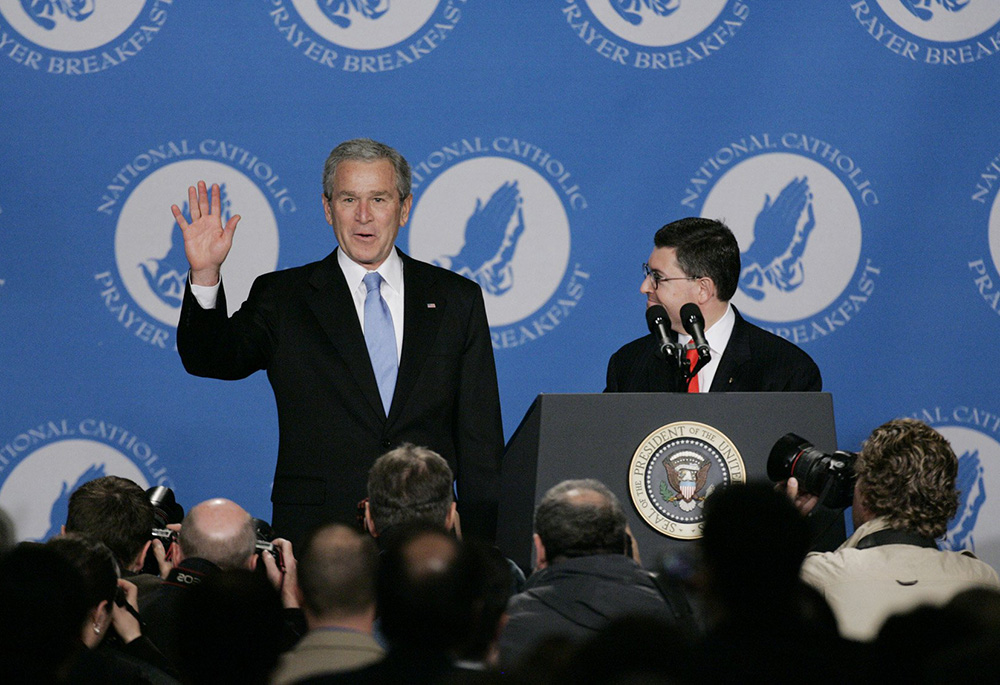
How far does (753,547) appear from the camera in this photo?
193 centimetres

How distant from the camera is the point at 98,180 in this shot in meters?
4.75

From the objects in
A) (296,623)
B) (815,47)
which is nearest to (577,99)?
(815,47)

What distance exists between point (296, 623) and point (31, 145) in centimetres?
277

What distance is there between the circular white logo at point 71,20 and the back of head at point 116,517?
7.11ft

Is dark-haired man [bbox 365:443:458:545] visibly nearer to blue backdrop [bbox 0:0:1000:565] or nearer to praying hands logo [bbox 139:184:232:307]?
blue backdrop [bbox 0:0:1000:565]

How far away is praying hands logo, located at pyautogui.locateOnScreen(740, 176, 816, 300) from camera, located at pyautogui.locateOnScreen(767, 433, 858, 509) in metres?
1.88

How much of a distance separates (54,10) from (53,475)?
5.54 ft

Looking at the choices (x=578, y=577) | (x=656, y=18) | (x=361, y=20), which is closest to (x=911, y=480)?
(x=578, y=577)

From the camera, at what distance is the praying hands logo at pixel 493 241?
4.82m

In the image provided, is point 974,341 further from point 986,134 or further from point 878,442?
point 878,442

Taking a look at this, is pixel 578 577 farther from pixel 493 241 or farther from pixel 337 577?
pixel 493 241

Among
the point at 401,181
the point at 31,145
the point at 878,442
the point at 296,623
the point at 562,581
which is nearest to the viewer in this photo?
the point at 562,581

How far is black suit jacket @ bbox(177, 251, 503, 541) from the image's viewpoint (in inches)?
137

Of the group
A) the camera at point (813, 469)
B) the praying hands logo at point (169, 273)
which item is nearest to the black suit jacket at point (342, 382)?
the camera at point (813, 469)
